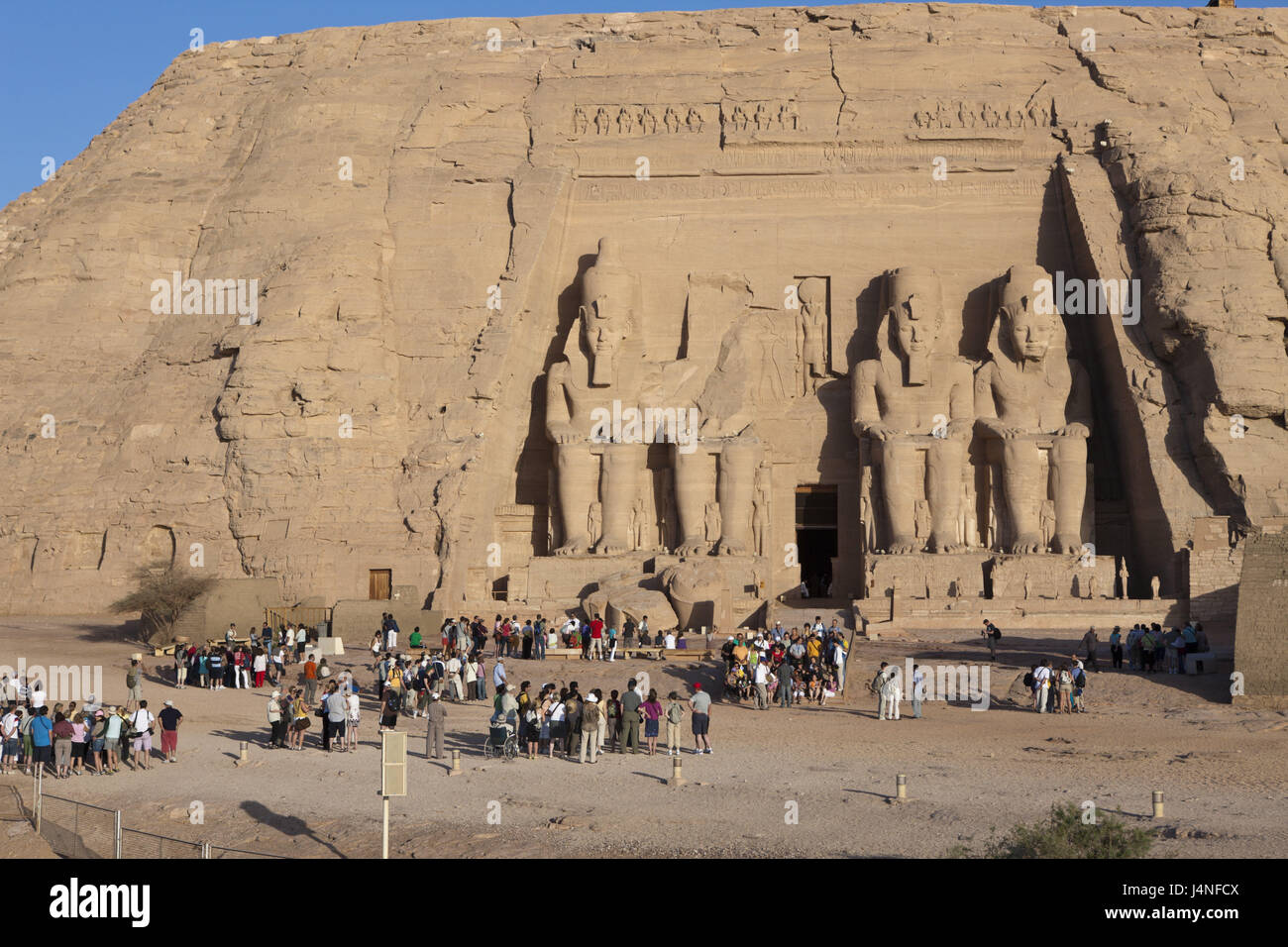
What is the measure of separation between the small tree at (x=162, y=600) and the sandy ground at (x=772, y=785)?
3389mm

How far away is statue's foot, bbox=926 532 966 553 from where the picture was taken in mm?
24469

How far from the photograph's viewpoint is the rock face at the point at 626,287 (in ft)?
80.0

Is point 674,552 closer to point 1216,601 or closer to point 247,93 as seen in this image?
point 1216,601

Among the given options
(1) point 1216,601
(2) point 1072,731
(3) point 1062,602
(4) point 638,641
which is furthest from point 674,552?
(2) point 1072,731

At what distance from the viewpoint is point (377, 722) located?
16125mm

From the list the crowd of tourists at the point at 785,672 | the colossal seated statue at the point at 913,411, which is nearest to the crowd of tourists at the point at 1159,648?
the crowd of tourists at the point at 785,672

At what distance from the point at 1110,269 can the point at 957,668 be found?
11.1 m

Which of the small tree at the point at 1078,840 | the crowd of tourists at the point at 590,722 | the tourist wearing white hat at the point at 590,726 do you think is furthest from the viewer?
the crowd of tourists at the point at 590,722

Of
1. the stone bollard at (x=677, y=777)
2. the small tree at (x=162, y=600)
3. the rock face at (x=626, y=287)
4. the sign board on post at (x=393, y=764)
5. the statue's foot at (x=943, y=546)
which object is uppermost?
the rock face at (x=626, y=287)

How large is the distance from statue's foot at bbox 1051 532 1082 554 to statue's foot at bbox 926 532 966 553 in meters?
1.57

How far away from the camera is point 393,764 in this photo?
32.9ft

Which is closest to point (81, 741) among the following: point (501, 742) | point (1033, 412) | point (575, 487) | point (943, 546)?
point (501, 742)

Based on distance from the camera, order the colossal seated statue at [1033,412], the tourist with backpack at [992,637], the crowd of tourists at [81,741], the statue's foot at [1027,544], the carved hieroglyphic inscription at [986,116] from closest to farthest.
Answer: the crowd of tourists at [81,741]
the tourist with backpack at [992,637]
the statue's foot at [1027,544]
the colossal seated statue at [1033,412]
the carved hieroglyphic inscription at [986,116]

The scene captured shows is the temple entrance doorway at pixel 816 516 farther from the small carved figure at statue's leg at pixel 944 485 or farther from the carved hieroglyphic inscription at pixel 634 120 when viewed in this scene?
the carved hieroglyphic inscription at pixel 634 120
